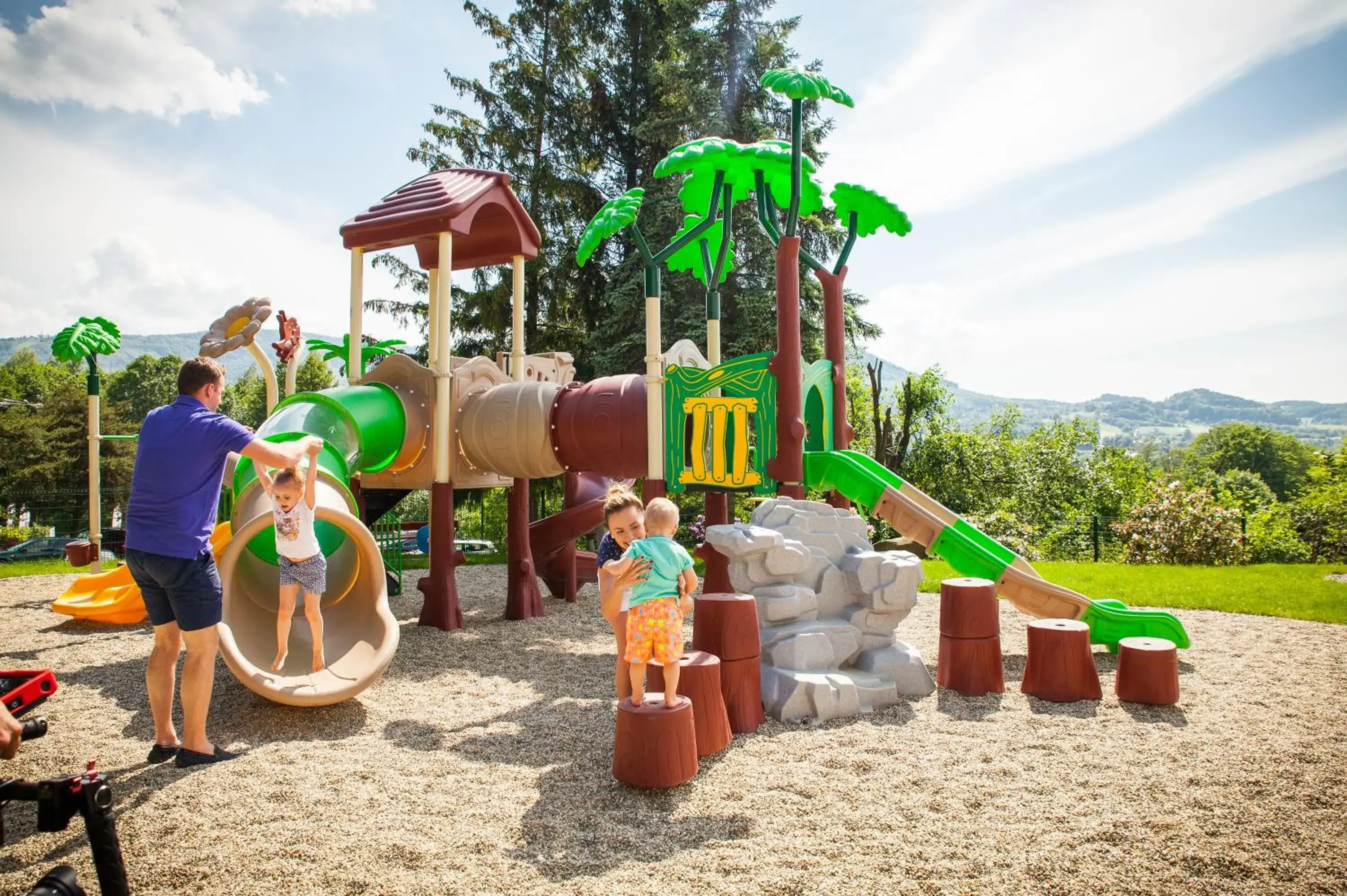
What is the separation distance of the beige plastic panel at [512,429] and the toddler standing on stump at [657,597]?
468 cm

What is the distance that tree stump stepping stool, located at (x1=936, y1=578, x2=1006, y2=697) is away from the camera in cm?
562

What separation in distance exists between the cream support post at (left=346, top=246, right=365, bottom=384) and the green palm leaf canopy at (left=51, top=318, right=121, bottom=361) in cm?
367

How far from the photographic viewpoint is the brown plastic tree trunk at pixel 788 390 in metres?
7.05

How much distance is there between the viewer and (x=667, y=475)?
773 centimetres

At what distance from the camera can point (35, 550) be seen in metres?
20.4

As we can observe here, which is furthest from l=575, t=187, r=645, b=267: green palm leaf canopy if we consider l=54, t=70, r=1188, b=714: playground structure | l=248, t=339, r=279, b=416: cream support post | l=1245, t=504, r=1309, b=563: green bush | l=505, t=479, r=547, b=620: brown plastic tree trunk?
l=1245, t=504, r=1309, b=563: green bush

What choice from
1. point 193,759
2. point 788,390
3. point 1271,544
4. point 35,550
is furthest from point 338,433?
point 35,550

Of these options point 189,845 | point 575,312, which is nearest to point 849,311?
point 575,312

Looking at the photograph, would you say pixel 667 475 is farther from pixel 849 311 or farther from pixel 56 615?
pixel 849 311

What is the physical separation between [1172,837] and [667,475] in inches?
201

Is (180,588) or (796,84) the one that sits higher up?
(796,84)

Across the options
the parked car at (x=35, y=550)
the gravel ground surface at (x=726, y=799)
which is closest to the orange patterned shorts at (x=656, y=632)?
the gravel ground surface at (x=726, y=799)

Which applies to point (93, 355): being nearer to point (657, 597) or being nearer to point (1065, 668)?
point (657, 597)

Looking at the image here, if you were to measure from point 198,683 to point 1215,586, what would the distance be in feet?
37.1
